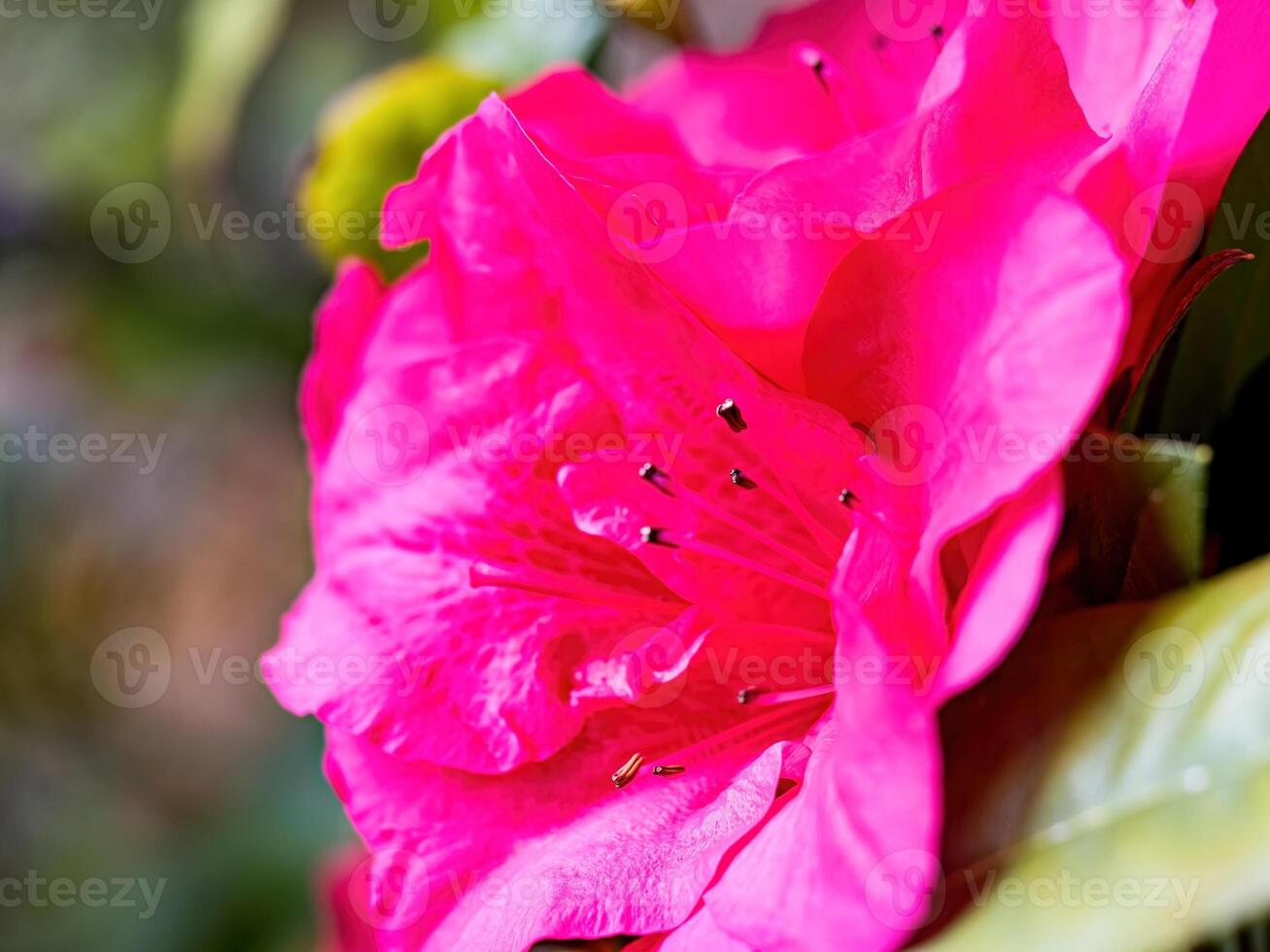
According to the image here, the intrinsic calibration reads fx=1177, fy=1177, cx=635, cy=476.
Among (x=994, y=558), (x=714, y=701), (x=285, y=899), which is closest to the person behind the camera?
(x=994, y=558)

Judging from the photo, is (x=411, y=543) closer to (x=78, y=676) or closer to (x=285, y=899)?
(x=285, y=899)

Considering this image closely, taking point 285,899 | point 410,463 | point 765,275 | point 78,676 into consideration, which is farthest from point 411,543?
point 78,676

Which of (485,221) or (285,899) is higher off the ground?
(485,221)

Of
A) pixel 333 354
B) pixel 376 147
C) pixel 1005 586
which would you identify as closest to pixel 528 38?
pixel 376 147

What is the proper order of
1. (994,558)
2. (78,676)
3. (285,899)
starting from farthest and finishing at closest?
(78,676), (285,899), (994,558)

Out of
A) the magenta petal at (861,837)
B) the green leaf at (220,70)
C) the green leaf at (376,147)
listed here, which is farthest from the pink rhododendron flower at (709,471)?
the green leaf at (220,70)

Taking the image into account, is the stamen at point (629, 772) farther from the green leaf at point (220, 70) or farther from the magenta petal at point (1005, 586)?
the green leaf at point (220, 70)
